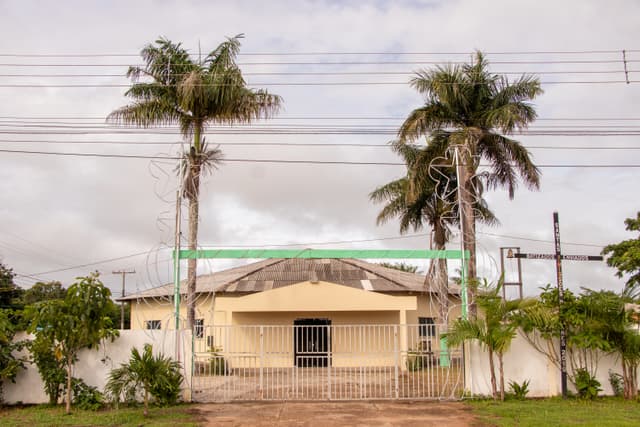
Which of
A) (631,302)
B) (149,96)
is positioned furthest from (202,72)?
(631,302)

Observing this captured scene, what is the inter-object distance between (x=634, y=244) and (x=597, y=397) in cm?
1341

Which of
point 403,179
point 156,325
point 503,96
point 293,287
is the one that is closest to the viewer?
point 503,96

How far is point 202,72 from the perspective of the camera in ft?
65.3

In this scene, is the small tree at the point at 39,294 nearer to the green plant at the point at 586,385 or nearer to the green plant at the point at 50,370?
the green plant at the point at 50,370

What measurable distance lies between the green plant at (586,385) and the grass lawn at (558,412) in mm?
198

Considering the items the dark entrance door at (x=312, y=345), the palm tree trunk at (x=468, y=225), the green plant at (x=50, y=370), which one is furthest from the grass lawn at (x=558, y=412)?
the green plant at (x=50, y=370)

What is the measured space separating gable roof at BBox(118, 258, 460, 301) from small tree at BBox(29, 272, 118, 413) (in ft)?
42.8

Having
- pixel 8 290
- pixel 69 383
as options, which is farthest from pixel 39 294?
pixel 69 383

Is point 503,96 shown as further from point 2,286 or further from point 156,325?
point 2,286

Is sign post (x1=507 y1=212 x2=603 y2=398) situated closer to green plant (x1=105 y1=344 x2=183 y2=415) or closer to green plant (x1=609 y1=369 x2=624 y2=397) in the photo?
green plant (x1=609 y1=369 x2=624 y2=397)

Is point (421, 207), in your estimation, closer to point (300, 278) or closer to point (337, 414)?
point (300, 278)

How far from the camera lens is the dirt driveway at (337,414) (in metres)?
11.5

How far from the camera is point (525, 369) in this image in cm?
1438

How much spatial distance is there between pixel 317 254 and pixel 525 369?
5.46 meters
